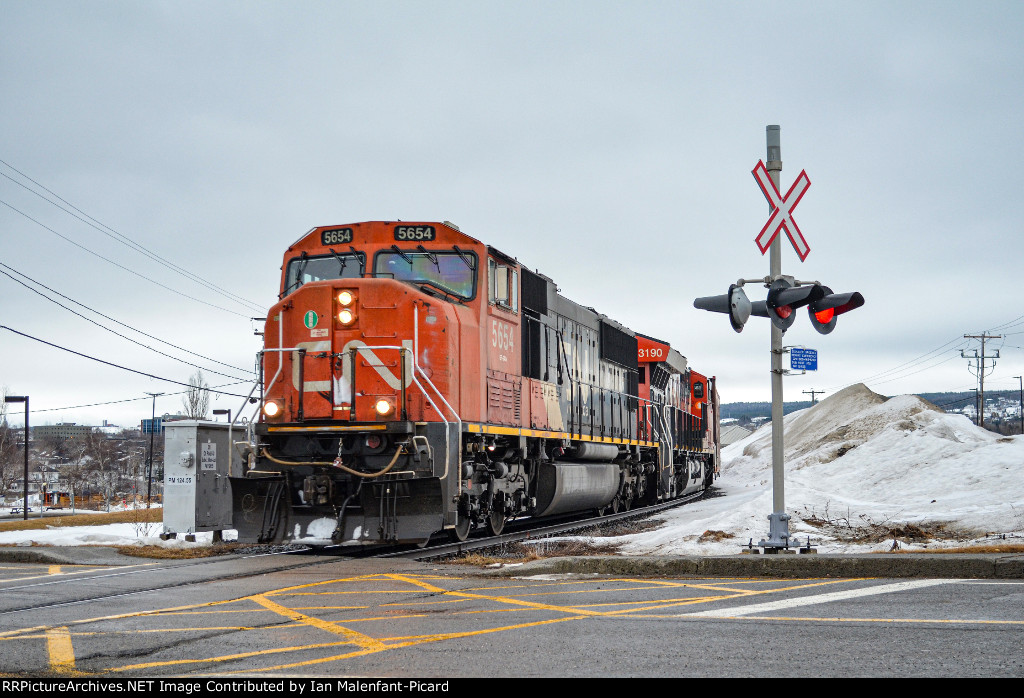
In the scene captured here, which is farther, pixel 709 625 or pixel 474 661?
pixel 709 625

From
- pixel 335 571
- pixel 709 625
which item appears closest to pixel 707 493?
pixel 335 571

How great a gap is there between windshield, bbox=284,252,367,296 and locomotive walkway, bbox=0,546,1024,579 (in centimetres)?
528

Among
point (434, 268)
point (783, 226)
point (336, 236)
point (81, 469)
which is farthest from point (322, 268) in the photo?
point (81, 469)

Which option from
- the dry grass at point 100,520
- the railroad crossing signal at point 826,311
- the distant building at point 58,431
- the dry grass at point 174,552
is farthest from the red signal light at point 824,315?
the distant building at point 58,431

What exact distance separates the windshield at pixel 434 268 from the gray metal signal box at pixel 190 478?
14.5ft

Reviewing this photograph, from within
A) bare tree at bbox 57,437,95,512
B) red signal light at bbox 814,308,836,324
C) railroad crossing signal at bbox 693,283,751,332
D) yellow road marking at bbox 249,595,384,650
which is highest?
railroad crossing signal at bbox 693,283,751,332

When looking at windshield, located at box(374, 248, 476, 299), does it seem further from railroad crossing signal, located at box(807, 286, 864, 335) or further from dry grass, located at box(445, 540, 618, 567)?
railroad crossing signal, located at box(807, 286, 864, 335)

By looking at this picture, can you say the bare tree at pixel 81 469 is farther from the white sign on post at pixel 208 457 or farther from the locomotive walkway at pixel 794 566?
the locomotive walkway at pixel 794 566

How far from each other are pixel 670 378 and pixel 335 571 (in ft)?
62.8

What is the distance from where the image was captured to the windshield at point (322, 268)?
13992 mm

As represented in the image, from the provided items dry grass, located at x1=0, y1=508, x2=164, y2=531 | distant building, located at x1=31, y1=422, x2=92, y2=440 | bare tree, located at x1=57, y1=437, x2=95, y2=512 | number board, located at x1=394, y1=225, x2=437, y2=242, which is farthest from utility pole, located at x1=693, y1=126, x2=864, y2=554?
distant building, located at x1=31, y1=422, x2=92, y2=440

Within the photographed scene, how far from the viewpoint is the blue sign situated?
14.1 m

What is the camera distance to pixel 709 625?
6562 millimetres
